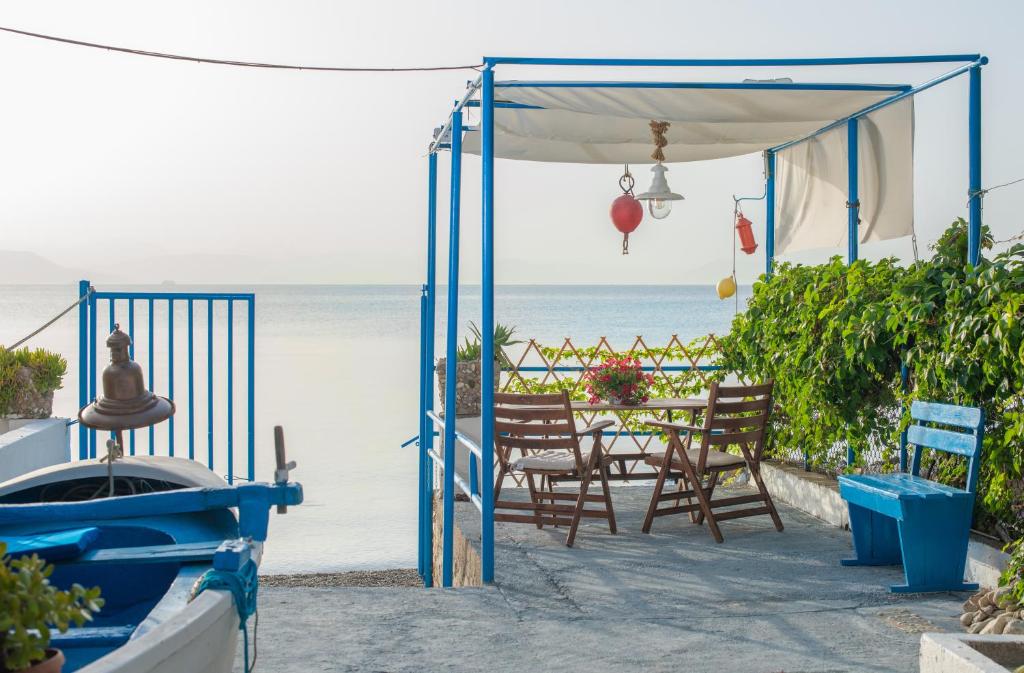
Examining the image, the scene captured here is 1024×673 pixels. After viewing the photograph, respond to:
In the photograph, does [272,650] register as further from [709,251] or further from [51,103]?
[709,251]

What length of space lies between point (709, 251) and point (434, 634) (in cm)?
2565

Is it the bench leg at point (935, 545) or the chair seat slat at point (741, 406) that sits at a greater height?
the chair seat slat at point (741, 406)

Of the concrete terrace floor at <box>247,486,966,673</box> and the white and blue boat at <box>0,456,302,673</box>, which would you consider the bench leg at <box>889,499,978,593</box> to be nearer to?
the concrete terrace floor at <box>247,486,966,673</box>

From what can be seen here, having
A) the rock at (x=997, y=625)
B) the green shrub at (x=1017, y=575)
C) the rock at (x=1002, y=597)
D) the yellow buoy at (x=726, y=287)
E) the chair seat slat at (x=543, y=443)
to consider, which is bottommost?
the rock at (x=997, y=625)

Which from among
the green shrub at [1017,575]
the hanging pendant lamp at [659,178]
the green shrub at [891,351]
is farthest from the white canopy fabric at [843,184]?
the green shrub at [1017,575]

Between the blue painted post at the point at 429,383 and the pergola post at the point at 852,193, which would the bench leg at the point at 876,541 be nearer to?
the pergola post at the point at 852,193

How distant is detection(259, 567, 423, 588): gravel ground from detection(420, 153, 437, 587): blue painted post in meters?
0.24

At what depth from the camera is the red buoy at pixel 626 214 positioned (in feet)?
18.5

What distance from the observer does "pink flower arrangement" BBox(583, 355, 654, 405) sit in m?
5.59

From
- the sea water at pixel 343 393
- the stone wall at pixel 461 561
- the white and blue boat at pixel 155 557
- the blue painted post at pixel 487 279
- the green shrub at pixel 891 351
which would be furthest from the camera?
the sea water at pixel 343 393

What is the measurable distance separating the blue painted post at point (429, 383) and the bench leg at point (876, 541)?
248 cm

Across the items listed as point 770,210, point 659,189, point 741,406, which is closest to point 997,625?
point 741,406

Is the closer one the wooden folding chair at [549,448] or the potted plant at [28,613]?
the potted plant at [28,613]

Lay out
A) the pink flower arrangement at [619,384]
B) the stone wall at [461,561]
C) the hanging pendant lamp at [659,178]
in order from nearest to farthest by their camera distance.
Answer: the stone wall at [461,561] → the hanging pendant lamp at [659,178] → the pink flower arrangement at [619,384]
